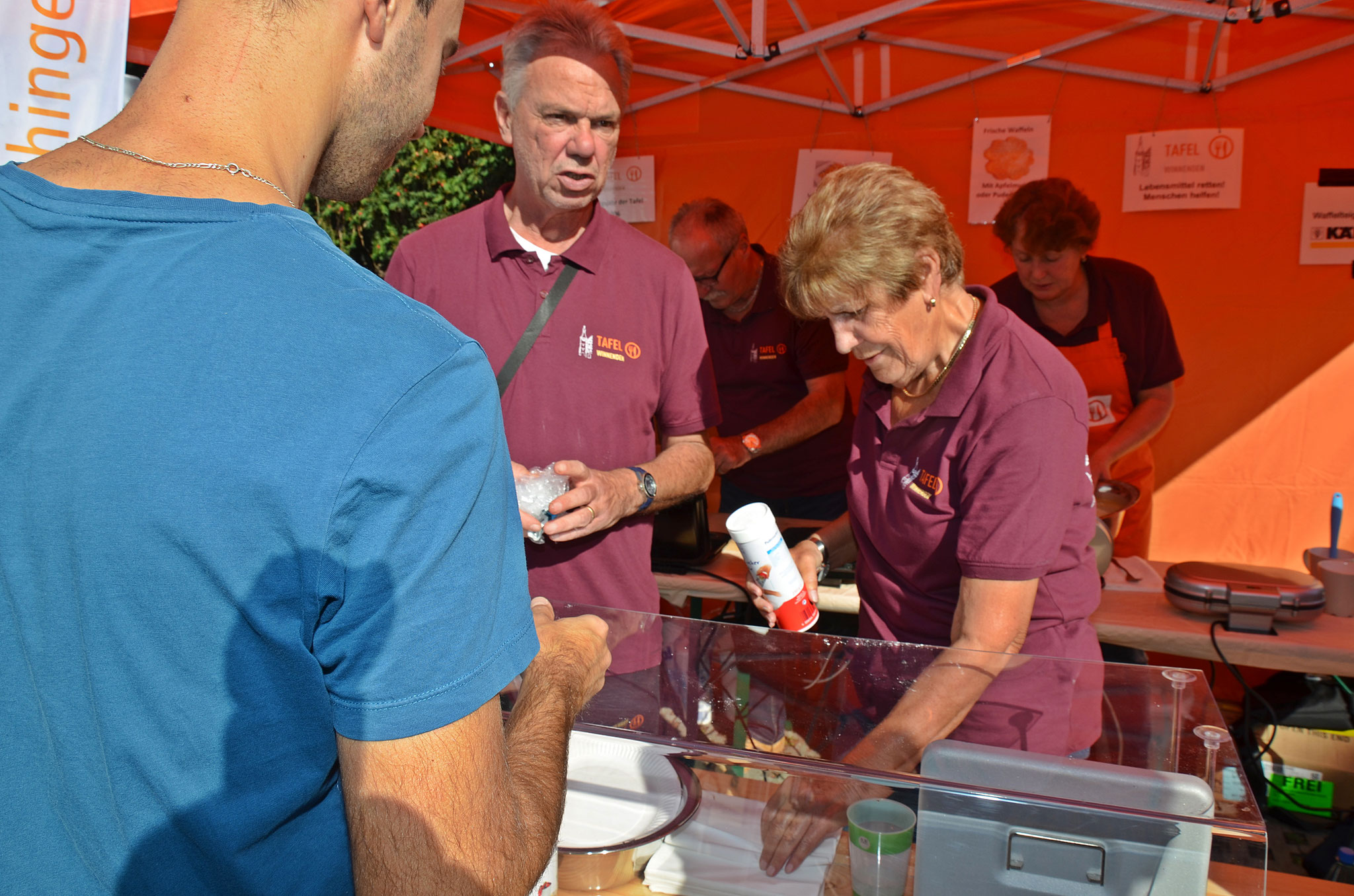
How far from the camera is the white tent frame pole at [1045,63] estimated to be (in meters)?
4.30

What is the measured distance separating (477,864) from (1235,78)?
4.89 metres

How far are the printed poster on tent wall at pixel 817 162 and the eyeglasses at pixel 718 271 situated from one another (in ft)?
3.37

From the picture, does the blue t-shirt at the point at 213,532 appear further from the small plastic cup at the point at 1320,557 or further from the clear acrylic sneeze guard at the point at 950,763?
the small plastic cup at the point at 1320,557

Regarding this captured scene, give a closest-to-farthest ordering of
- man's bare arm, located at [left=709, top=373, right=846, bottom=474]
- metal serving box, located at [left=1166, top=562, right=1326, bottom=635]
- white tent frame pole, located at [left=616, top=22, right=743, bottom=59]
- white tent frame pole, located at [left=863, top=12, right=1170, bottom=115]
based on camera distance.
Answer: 1. metal serving box, located at [left=1166, top=562, right=1326, bottom=635]
2. man's bare arm, located at [left=709, top=373, right=846, bottom=474]
3. white tent frame pole, located at [left=863, top=12, right=1170, bottom=115]
4. white tent frame pole, located at [left=616, top=22, right=743, bottom=59]

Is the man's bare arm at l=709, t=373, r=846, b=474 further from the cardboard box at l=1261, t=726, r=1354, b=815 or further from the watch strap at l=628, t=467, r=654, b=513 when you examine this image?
the cardboard box at l=1261, t=726, r=1354, b=815

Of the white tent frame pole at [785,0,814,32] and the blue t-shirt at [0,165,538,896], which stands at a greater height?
the white tent frame pole at [785,0,814,32]

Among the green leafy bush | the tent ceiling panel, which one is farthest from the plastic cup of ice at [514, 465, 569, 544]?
the green leafy bush

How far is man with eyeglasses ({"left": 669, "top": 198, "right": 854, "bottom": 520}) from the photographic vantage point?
398 centimetres

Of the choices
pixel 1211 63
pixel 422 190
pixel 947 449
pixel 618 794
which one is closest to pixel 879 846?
pixel 618 794

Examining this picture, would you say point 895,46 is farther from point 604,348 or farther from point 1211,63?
point 604,348

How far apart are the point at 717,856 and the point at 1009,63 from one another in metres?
4.42

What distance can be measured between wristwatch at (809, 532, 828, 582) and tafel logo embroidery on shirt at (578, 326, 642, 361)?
69cm

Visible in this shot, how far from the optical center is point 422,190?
375 inches

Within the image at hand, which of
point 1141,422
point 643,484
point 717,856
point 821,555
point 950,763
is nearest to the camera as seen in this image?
point 950,763
